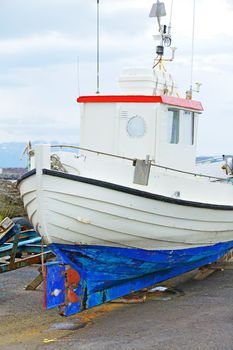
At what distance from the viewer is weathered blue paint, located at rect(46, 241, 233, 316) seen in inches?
274

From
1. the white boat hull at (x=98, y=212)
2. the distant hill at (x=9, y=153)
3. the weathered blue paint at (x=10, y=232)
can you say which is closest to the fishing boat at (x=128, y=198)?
the white boat hull at (x=98, y=212)

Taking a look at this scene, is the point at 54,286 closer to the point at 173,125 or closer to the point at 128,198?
the point at 128,198

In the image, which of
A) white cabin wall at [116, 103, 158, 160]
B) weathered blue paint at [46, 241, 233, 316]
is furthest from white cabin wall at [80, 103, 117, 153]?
weathered blue paint at [46, 241, 233, 316]

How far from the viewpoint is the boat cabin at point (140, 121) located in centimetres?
841

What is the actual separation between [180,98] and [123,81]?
887 mm

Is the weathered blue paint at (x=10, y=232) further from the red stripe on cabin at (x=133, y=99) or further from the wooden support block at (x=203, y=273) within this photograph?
the wooden support block at (x=203, y=273)

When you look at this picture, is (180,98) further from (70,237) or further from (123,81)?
(70,237)

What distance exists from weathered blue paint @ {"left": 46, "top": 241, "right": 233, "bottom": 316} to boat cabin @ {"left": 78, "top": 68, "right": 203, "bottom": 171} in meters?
1.44

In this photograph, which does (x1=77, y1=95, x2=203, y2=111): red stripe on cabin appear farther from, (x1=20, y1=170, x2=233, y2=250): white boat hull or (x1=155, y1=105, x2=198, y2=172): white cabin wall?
(x1=20, y1=170, x2=233, y2=250): white boat hull

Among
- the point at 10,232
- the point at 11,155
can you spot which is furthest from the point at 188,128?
the point at 11,155

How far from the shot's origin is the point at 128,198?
6.88 metres

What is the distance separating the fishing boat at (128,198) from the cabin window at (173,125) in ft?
0.05

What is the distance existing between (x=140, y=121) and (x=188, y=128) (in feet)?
3.42

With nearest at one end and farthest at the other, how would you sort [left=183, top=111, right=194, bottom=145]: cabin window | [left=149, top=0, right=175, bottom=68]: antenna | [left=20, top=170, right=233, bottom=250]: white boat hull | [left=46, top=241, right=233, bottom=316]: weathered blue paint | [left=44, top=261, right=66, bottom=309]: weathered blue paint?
1. [left=20, top=170, right=233, bottom=250]: white boat hull
2. [left=44, top=261, right=66, bottom=309]: weathered blue paint
3. [left=46, top=241, right=233, bottom=316]: weathered blue paint
4. [left=183, top=111, right=194, bottom=145]: cabin window
5. [left=149, top=0, right=175, bottom=68]: antenna
